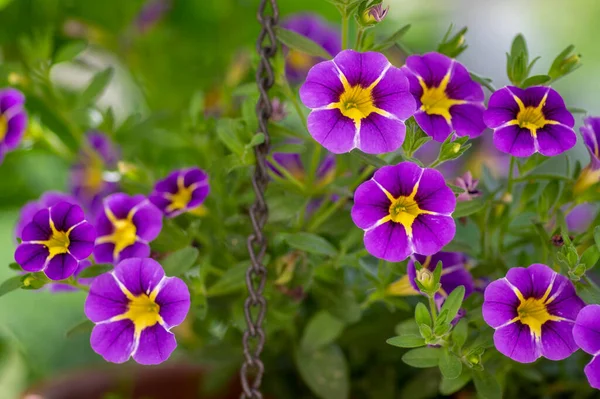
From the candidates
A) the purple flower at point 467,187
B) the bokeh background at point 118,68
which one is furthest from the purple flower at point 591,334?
the bokeh background at point 118,68

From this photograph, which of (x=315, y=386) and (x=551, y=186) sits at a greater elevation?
(x=551, y=186)

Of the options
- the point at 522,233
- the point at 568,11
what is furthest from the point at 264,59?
the point at 568,11

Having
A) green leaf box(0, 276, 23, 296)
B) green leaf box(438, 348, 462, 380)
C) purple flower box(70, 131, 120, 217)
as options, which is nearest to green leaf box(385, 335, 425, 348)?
green leaf box(438, 348, 462, 380)

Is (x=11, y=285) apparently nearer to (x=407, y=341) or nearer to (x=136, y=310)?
(x=136, y=310)

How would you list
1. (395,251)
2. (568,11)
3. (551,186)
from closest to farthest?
(395,251), (551,186), (568,11)

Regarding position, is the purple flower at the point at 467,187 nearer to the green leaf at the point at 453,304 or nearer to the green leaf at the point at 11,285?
the green leaf at the point at 453,304

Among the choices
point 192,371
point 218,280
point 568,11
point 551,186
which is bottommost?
point 192,371

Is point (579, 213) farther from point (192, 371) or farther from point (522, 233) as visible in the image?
point (192, 371)

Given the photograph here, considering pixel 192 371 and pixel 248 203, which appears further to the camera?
pixel 192 371
